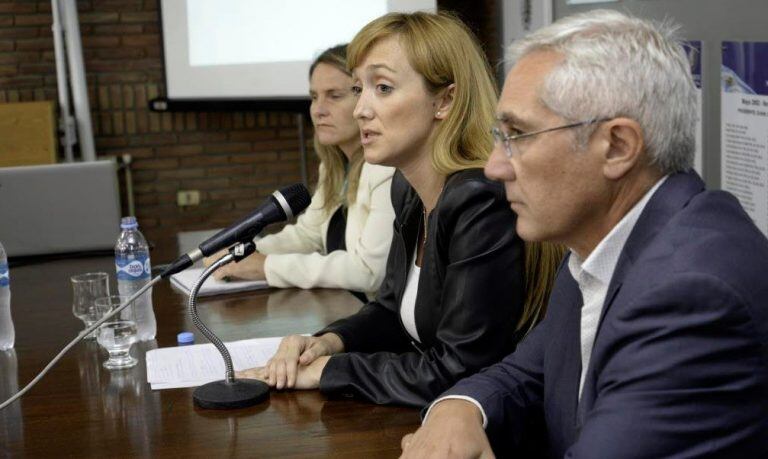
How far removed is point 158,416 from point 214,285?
3.08 ft

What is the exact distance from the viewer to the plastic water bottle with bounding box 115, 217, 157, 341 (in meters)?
2.10

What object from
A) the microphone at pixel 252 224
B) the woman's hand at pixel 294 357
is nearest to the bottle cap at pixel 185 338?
the woman's hand at pixel 294 357

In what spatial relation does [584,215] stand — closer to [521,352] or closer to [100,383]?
[521,352]

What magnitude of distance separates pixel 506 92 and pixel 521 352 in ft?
1.52

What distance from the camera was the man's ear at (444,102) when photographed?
197cm

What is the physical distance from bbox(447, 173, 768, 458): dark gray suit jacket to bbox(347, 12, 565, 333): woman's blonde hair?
2.39 feet

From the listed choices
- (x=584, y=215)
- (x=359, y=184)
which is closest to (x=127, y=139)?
(x=359, y=184)

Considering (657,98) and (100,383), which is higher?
(657,98)

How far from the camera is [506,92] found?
4.36ft

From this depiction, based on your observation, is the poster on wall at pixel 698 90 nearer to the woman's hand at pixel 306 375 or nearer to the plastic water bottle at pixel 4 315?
the woman's hand at pixel 306 375

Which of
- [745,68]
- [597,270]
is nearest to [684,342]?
[597,270]

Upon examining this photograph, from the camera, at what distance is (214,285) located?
8.36 feet

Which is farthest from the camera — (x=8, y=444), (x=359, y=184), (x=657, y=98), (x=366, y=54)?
(x=359, y=184)

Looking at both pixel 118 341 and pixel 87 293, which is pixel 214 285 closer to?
pixel 87 293
